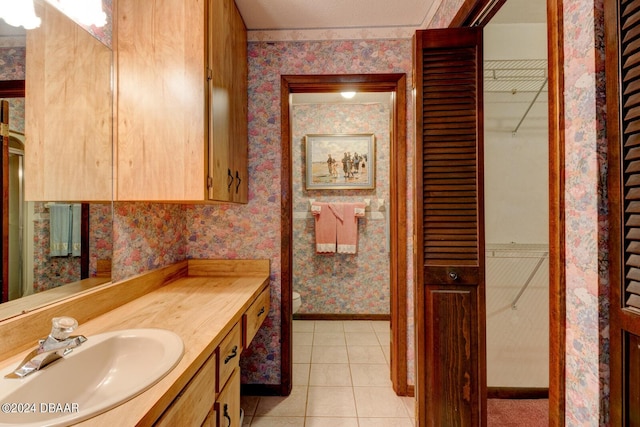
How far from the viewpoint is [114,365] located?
3.19 feet

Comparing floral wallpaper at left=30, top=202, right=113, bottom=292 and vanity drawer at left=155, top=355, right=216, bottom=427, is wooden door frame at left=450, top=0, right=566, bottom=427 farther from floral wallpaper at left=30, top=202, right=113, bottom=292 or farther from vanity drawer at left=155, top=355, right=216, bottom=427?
floral wallpaper at left=30, top=202, right=113, bottom=292

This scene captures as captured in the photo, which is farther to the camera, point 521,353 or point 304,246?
point 304,246

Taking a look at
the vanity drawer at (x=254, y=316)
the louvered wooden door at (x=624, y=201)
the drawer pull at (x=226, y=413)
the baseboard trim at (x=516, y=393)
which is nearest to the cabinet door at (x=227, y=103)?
the vanity drawer at (x=254, y=316)

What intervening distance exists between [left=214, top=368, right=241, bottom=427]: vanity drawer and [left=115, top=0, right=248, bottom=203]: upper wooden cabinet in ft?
2.70

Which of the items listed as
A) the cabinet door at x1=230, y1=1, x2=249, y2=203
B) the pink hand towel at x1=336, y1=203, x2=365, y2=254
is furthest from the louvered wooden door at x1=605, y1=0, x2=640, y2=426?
the pink hand towel at x1=336, y1=203, x2=365, y2=254

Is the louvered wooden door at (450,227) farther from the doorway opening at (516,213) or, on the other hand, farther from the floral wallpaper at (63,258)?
the floral wallpaper at (63,258)

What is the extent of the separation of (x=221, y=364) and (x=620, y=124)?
4.51 ft

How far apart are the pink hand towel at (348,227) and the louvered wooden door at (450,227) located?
5.99ft

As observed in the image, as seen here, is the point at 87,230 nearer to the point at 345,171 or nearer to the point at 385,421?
the point at 385,421

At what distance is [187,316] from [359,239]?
2439mm

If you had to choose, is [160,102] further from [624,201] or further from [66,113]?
[624,201]

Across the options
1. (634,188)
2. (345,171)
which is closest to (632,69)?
(634,188)

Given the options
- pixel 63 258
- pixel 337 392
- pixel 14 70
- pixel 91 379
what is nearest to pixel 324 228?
pixel 337 392

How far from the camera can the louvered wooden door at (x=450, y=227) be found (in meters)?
1.44
